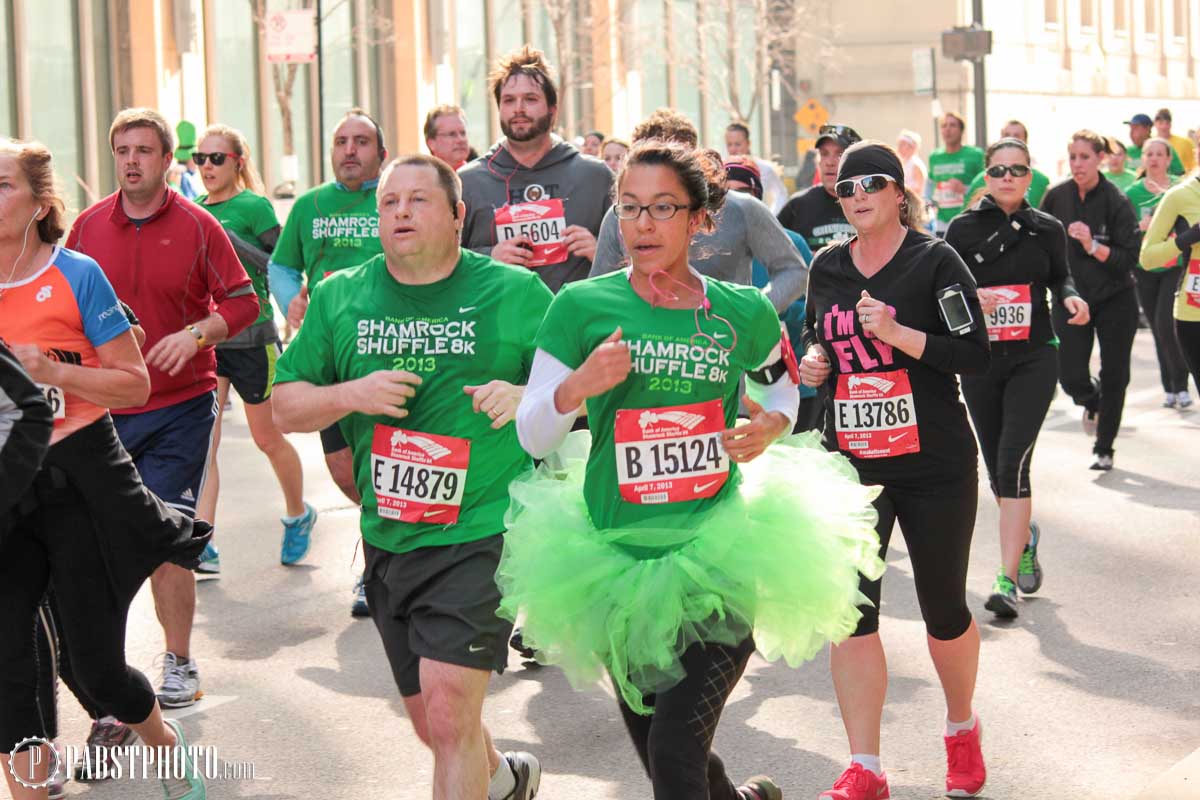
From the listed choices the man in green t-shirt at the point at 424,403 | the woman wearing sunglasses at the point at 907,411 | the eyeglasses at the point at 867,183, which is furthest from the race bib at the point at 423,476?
the eyeglasses at the point at 867,183

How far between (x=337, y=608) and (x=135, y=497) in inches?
129

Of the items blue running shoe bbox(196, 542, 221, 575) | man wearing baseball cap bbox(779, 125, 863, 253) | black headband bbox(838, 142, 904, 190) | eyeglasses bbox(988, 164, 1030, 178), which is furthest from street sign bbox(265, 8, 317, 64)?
black headband bbox(838, 142, 904, 190)

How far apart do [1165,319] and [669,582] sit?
10573 millimetres

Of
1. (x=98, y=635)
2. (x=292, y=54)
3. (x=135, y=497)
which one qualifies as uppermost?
(x=292, y=54)

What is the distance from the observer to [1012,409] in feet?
27.4

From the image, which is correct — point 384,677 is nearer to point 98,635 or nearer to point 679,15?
point 98,635

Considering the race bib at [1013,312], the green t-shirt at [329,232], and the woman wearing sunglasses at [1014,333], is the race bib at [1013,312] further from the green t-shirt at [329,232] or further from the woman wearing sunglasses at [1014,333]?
the green t-shirt at [329,232]

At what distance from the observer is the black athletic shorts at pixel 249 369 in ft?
31.0

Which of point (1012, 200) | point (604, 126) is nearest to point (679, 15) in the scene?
point (604, 126)

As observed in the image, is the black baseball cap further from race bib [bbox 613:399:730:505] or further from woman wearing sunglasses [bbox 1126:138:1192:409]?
woman wearing sunglasses [bbox 1126:138:1192:409]

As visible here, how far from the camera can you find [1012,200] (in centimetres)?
835

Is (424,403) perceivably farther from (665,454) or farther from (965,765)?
(965,765)

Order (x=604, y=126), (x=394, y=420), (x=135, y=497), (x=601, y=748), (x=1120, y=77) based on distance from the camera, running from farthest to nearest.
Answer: (x=1120, y=77) → (x=604, y=126) → (x=601, y=748) → (x=135, y=497) → (x=394, y=420)

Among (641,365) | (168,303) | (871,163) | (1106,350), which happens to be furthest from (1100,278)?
(641,365)
